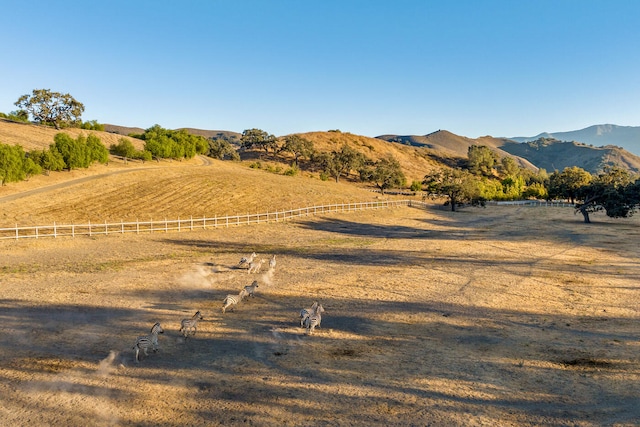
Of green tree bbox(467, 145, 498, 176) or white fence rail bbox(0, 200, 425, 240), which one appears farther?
green tree bbox(467, 145, 498, 176)

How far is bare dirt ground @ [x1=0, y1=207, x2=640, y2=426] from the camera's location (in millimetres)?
9742

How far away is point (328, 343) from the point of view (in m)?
13.5

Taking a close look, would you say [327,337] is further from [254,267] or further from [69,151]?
[69,151]

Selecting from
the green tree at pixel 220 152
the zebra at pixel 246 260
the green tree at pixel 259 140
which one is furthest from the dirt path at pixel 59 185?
the green tree at pixel 259 140

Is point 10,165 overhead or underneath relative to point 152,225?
overhead

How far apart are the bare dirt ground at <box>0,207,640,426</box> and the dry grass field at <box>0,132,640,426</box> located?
64 mm

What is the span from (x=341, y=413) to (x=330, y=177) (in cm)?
11932

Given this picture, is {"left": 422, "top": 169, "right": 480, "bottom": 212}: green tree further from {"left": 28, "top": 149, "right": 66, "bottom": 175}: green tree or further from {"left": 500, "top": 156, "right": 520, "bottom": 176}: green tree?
{"left": 500, "top": 156, "right": 520, "bottom": 176}: green tree

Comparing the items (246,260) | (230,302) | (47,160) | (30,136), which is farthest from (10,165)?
(230,302)

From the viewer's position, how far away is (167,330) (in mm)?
14469

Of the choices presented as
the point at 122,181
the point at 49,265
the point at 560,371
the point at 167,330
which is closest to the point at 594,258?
the point at 560,371

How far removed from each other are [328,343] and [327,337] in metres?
0.53

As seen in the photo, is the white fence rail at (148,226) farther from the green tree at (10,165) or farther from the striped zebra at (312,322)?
the striped zebra at (312,322)

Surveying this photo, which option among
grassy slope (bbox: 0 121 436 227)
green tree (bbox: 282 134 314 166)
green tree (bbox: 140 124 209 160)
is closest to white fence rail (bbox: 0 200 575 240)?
grassy slope (bbox: 0 121 436 227)
